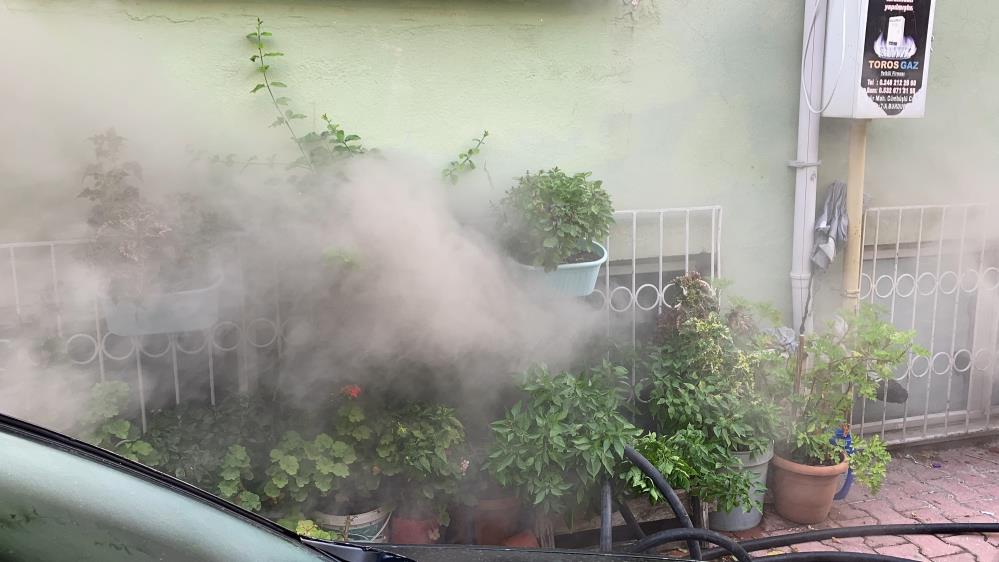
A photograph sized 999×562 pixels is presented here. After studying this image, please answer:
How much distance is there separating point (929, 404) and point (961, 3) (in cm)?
286

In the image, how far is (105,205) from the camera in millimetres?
3785

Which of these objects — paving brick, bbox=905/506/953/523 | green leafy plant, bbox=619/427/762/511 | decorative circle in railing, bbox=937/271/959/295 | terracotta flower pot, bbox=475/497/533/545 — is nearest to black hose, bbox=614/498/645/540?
green leafy plant, bbox=619/427/762/511

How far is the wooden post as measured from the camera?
5.34 metres

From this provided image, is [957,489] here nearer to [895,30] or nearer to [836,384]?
[836,384]

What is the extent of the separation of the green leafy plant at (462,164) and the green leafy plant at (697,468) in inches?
70.4

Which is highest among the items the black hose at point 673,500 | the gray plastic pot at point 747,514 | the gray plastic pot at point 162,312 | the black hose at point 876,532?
the gray plastic pot at point 162,312

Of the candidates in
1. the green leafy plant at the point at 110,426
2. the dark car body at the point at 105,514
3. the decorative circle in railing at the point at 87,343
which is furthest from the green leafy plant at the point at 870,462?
the decorative circle in railing at the point at 87,343

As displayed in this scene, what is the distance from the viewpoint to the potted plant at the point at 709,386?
15.1 ft

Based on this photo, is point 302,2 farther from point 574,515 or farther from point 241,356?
point 574,515

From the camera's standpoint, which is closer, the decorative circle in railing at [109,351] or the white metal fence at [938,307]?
the decorative circle in railing at [109,351]

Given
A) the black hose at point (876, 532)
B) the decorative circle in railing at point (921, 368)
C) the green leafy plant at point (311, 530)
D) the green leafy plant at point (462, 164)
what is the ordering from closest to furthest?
the black hose at point (876, 532), the green leafy plant at point (311, 530), the green leafy plant at point (462, 164), the decorative circle in railing at point (921, 368)

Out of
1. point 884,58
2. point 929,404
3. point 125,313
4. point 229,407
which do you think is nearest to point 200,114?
point 125,313

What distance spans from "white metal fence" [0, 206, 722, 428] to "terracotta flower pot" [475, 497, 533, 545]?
1278 mm

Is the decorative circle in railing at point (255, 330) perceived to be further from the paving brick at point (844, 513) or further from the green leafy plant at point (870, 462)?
the paving brick at point (844, 513)
